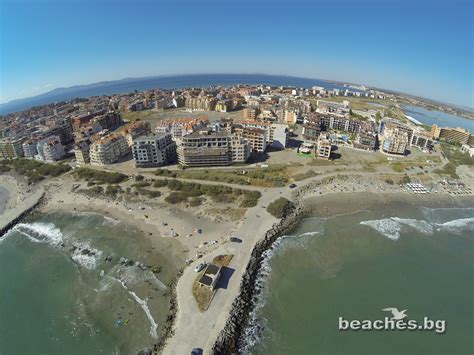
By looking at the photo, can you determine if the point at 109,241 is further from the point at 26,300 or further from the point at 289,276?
the point at 289,276

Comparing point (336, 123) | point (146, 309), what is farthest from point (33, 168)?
point (336, 123)

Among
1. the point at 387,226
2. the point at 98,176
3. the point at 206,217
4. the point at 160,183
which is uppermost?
the point at 98,176

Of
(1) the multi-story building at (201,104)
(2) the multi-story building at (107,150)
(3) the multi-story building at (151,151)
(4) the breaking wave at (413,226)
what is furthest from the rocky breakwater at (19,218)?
(1) the multi-story building at (201,104)

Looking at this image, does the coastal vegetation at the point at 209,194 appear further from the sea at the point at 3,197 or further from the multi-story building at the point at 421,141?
the multi-story building at the point at 421,141

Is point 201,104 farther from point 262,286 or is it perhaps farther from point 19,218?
point 262,286

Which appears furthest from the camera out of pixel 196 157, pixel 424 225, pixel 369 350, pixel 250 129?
pixel 250 129

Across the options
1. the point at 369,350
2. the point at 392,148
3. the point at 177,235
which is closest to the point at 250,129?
the point at 177,235
